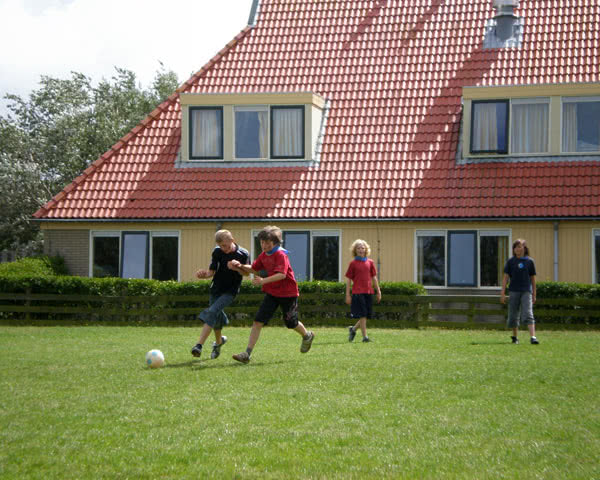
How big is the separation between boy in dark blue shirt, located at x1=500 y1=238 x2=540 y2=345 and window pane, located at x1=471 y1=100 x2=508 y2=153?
9603mm

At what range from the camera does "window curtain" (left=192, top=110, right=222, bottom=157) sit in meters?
28.0

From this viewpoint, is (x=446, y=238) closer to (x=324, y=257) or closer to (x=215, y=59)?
(x=324, y=257)

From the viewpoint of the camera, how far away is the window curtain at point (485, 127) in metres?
26.8

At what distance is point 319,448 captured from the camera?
→ 7.95 m

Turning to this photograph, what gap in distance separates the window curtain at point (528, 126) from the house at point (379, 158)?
1.5 inches

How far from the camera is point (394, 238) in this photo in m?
26.0

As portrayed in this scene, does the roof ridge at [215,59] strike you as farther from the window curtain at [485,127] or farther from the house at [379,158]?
the window curtain at [485,127]

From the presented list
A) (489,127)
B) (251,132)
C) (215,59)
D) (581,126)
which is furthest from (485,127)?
(215,59)

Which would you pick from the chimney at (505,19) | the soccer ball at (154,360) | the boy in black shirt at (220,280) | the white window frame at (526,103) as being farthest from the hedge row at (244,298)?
the chimney at (505,19)

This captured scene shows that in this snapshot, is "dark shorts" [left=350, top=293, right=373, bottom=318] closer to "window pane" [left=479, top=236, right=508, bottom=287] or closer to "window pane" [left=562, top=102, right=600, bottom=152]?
"window pane" [left=479, top=236, right=508, bottom=287]

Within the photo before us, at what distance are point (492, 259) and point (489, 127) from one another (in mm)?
3726

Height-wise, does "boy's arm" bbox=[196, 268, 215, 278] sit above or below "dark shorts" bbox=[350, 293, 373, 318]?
above

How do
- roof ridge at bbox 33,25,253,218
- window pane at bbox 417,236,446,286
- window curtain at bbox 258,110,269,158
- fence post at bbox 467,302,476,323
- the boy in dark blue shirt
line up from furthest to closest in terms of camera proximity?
window curtain at bbox 258,110,269,158 → roof ridge at bbox 33,25,253,218 → window pane at bbox 417,236,446,286 → fence post at bbox 467,302,476,323 → the boy in dark blue shirt

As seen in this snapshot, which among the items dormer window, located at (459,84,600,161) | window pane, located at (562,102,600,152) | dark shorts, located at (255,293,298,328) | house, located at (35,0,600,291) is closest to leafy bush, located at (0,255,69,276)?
house, located at (35,0,600,291)
